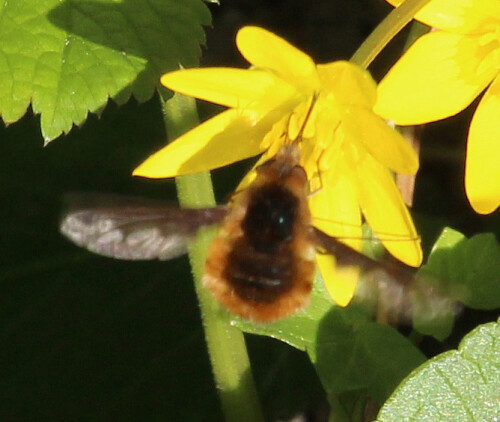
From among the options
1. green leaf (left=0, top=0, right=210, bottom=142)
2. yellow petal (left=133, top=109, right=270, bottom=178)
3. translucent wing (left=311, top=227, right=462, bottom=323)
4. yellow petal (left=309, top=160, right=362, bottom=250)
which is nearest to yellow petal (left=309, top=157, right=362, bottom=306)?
yellow petal (left=309, top=160, right=362, bottom=250)

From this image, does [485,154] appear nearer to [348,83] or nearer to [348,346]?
[348,83]

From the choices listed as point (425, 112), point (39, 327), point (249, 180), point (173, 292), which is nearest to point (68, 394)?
point (39, 327)

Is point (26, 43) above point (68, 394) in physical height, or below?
above

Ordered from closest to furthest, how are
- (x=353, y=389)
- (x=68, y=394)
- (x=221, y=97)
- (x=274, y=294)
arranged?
(x=274, y=294) → (x=221, y=97) → (x=353, y=389) → (x=68, y=394)

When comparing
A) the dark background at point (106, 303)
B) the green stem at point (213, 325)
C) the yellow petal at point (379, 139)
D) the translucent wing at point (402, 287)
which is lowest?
the dark background at point (106, 303)

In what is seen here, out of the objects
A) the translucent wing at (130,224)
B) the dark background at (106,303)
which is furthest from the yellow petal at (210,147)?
the dark background at (106,303)

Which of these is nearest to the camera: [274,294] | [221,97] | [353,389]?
[274,294]

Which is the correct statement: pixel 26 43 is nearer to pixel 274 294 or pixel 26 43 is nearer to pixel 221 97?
pixel 221 97

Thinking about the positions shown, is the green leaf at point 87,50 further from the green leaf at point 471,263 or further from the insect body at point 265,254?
the green leaf at point 471,263
